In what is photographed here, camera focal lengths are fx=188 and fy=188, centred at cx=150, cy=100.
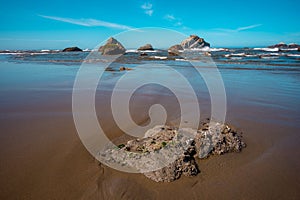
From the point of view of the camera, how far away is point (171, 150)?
2725 millimetres

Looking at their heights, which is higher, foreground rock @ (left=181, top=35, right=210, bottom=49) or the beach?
foreground rock @ (left=181, top=35, right=210, bottom=49)

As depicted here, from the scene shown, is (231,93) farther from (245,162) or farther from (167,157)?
(167,157)

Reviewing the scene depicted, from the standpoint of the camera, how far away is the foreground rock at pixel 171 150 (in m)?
2.54

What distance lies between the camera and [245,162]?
2871mm

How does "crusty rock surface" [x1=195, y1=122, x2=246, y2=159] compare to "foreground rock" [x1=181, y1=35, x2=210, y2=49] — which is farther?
"foreground rock" [x1=181, y1=35, x2=210, y2=49]

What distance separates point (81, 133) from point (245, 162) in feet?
9.75

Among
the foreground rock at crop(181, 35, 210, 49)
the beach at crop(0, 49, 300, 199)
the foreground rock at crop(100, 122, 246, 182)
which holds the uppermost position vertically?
the foreground rock at crop(181, 35, 210, 49)

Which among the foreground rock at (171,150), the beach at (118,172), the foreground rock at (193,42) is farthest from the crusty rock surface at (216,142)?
the foreground rock at (193,42)

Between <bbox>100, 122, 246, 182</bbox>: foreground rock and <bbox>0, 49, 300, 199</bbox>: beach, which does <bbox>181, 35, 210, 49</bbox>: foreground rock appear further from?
<bbox>100, 122, 246, 182</bbox>: foreground rock

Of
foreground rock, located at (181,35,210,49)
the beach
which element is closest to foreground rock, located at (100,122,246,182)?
the beach

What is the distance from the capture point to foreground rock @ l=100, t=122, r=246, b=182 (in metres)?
2.54

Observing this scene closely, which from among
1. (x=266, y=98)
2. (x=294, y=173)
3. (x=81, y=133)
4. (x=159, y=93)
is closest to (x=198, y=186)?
(x=294, y=173)

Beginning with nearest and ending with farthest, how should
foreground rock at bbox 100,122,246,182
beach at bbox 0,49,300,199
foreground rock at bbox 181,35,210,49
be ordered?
beach at bbox 0,49,300,199
foreground rock at bbox 100,122,246,182
foreground rock at bbox 181,35,210,49

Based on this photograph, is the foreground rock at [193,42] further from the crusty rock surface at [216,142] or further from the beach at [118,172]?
the crusty rock surface at [216,142]
